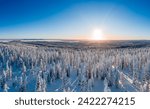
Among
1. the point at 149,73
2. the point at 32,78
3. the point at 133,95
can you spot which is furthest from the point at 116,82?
the point at 133,95

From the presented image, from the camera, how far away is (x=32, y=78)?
46.7 meters

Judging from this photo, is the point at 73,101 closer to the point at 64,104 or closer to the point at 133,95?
the point at 64,104

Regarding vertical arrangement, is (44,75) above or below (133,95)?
below

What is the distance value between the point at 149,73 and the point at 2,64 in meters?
40.1

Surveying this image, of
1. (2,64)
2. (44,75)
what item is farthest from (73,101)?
(2,64)

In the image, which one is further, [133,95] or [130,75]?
[130,75]

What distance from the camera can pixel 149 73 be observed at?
147 ft

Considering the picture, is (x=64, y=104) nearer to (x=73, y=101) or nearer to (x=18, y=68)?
(x=73, y=101)

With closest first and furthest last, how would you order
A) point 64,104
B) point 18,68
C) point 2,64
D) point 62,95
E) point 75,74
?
point 64,104 → point 62,95 → point 75,74 → point 18,68 → point 2,64

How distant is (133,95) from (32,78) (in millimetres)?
36602

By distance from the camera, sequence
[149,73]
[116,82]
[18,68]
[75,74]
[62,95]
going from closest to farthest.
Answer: [62,95] → [116,82] → [149,73] → [75,74] → [18,68]

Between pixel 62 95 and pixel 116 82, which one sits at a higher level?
pixel 62 95

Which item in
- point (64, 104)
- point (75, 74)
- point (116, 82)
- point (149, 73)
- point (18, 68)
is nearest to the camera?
point (64, 104)

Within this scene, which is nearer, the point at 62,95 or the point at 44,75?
the point at 62,95
